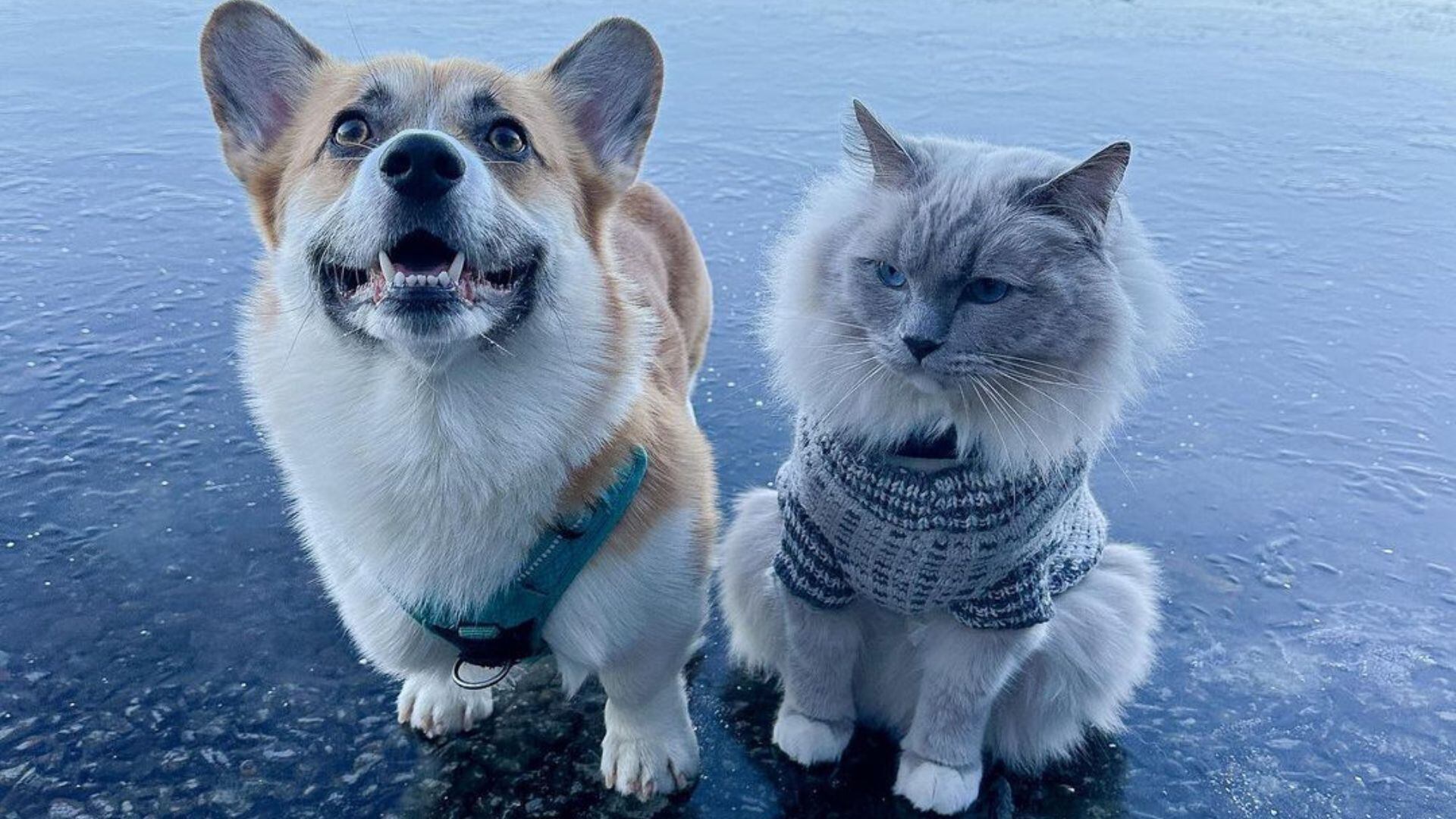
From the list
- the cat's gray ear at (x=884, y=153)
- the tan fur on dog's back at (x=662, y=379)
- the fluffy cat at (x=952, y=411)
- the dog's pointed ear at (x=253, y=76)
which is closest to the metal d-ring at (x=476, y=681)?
the tan fur on dog's back at (x=662, y=379)

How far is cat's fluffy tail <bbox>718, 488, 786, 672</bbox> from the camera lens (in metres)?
2.01

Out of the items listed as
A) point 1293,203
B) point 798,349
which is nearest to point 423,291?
point 798,349

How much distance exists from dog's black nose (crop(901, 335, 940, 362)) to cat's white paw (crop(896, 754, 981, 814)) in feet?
2.40

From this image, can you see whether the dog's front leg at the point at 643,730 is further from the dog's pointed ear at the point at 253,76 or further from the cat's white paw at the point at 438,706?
the dog's pointed ear at the point at 253,76

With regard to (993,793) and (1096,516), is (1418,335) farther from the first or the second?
(993,793)

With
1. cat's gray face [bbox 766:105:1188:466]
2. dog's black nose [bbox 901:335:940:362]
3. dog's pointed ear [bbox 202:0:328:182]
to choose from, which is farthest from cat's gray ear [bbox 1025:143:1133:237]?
dog's pointed ear [bbox 202:0:328:182]

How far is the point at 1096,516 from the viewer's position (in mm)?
1967

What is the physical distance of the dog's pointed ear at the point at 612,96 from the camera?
6.24ft

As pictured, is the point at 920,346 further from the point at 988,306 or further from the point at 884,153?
the point at 884,153

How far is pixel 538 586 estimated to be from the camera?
1.68 m

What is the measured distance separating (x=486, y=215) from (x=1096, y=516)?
3.97ft

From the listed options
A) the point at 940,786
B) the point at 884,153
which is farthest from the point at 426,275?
the point at 940,786

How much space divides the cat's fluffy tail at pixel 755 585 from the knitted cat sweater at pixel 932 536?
18 centimetres

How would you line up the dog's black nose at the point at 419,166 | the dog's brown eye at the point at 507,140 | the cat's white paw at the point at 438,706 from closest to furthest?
1. the dog's black nose at the point at 419,166
2. the dog's brown eye at the point at 507,140
3. the cat's white paw at the point at 438,706
